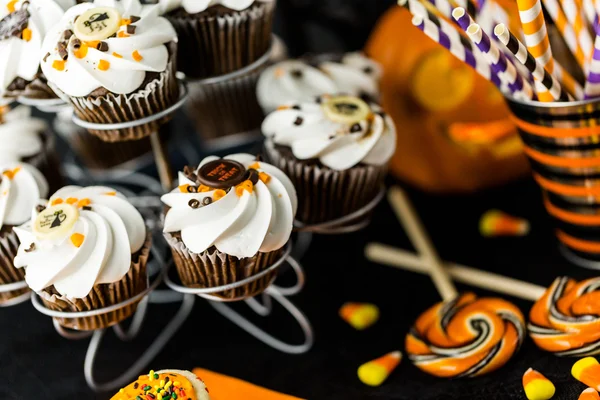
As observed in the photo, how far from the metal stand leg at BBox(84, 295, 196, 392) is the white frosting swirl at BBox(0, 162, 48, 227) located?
0.30m

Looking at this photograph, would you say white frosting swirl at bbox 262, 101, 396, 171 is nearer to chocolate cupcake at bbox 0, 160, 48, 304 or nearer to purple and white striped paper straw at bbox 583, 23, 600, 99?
purple and white striped paper straw at bbox 583, 23, 600, 99

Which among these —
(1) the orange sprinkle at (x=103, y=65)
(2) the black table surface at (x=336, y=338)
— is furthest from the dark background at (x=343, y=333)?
(1) the orange sprinkle at (x=103, y=65)

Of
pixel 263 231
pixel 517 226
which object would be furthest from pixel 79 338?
pixel 517 226

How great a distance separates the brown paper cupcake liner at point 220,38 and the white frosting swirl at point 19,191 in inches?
15.8

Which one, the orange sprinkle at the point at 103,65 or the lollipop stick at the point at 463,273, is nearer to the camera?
the orange sprinkle at the point at 103,65

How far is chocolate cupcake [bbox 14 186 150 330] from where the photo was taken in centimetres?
125

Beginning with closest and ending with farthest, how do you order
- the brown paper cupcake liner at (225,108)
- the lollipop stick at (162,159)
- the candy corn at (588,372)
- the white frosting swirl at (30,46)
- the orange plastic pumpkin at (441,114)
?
the candy corn at (588,372) → the white frosting swirl at (30,46) → the lollipop stick at (162,159) → the orange plastic pumpkin at (441,114) → the brown paper cupcake liner at (225,108)

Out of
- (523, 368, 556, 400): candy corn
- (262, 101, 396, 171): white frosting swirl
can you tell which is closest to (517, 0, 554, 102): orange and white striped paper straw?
(262, 101, 396, 171): white frosting swirl

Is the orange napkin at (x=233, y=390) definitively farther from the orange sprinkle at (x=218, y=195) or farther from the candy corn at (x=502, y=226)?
the candy corn at (x=502, y=226)

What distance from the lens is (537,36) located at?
128 centimetres

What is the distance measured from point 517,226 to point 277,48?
856mm

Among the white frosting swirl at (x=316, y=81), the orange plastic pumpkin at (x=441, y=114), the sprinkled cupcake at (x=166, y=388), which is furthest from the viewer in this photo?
the orange plastic pumpkin at (x=441, y=114)

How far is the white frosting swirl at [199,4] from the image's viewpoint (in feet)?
4.72

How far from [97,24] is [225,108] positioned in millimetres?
813
